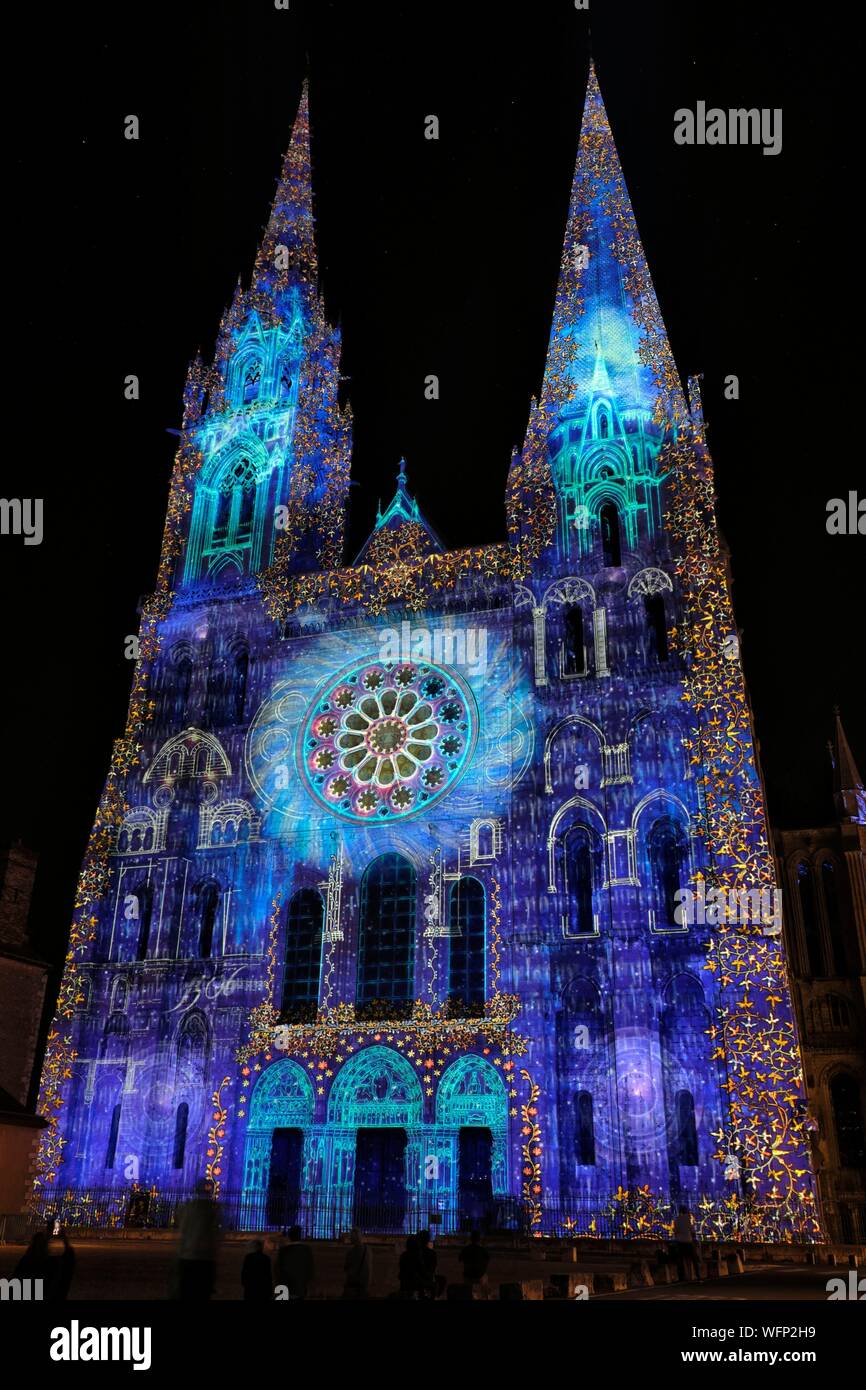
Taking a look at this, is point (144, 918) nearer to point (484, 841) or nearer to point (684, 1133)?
point (484, 841)

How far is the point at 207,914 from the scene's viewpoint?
105ft

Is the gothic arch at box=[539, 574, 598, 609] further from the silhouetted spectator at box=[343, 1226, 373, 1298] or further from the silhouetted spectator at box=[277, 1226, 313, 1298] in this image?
the silhouetted spectator at box=[277, 1226, 313, 1298]

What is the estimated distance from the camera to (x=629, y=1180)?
2486cm

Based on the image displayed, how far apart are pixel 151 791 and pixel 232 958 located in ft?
21.3

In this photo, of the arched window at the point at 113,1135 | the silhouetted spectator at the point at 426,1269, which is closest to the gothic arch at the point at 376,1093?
the arched window at the point at 113,1135

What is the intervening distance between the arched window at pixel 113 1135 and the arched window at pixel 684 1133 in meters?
15.1

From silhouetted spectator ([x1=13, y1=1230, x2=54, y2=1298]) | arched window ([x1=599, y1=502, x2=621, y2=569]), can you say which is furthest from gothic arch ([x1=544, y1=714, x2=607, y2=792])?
silhouetted spectator ([x1=13, y1=1230, x2=54, y2=1298])

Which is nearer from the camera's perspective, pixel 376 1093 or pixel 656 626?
pixel 376 1093

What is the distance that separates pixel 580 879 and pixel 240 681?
13389mm

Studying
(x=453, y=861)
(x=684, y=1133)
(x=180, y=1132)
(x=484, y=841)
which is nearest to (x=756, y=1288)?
(x=684, y=1133)

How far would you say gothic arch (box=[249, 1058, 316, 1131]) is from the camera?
1115 inches

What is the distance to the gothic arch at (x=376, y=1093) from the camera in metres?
27.6

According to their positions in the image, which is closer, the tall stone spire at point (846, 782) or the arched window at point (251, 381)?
the arched window at point (251, 381)

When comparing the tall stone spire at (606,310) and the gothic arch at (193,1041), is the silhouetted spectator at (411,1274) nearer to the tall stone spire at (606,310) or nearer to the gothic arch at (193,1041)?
the gothic arch at (193,1041)
